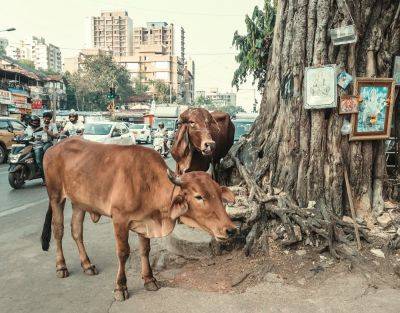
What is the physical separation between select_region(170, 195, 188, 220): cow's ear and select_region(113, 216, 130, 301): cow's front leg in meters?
0.54

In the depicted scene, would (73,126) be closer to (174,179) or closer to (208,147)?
(208,147)

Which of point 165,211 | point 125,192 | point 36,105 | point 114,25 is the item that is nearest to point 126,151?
point 125,192

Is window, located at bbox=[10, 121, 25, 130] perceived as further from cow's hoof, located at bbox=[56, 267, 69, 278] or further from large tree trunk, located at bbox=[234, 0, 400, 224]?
large tree trunk, located at bbox=[234, 0, 400, 224]

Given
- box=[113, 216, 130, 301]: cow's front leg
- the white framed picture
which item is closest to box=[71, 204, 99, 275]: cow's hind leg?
box=[113, 216, 130, 301]: cow's front leg

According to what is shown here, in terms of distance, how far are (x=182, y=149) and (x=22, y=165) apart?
6.48 m

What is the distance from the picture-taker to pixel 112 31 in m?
171

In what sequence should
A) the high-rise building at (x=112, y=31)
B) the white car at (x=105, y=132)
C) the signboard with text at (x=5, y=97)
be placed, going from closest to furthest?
the white car at (x=105, y=132) < the signboard with text at (x=5, y=97) < the high-rise building at (x=112, y=31)

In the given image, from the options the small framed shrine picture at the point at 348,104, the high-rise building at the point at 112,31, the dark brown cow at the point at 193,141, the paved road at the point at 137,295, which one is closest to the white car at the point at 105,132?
the dark brown cow at the point at 193,141

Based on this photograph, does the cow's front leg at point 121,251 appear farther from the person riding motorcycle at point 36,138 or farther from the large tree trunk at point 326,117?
the person riding motorcycle at point 36,138

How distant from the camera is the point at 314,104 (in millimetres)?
5395

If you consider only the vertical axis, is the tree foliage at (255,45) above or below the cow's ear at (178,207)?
above

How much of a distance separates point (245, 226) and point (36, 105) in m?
40.9

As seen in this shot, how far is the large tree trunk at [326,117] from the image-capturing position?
17.8 ft

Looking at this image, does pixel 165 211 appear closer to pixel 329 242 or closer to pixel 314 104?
pixel 329 242
